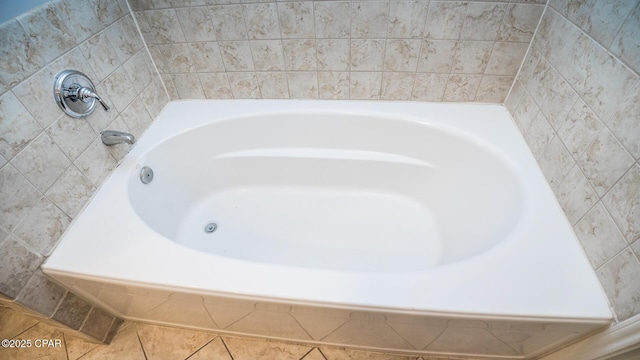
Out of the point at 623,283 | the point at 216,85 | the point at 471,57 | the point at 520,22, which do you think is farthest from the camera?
the point at 216,85

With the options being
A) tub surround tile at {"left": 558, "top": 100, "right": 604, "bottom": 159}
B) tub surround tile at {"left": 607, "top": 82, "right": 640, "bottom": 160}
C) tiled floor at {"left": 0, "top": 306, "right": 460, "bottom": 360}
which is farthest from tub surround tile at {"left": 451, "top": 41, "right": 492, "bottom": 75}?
tiled floor at {"left": 0, "top": 306, "right": 460, "bottom": 360}

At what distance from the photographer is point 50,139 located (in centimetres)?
85

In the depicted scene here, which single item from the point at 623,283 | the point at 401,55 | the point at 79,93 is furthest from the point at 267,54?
the point at 623,283

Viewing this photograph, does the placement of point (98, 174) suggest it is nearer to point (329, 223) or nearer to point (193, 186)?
point (193, 186)

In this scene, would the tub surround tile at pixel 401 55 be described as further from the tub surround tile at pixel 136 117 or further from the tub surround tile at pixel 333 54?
the tub surround tile at pixel 136 117

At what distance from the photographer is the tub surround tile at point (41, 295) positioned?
0.79 metres

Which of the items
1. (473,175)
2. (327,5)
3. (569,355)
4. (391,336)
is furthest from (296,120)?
(569,355)

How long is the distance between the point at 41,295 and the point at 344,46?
1.32m

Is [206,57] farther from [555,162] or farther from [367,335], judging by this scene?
[555,162]

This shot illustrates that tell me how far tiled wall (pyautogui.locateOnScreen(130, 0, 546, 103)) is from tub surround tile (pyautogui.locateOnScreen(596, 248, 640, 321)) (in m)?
0.78

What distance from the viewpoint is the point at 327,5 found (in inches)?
40.5

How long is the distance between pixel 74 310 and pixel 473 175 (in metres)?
1.52

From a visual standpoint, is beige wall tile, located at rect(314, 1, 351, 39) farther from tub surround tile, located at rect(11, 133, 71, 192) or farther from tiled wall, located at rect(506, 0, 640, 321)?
tub surround tile, located at rect(11, 133, 71, 192)

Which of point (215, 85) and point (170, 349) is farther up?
point (215, 85)
